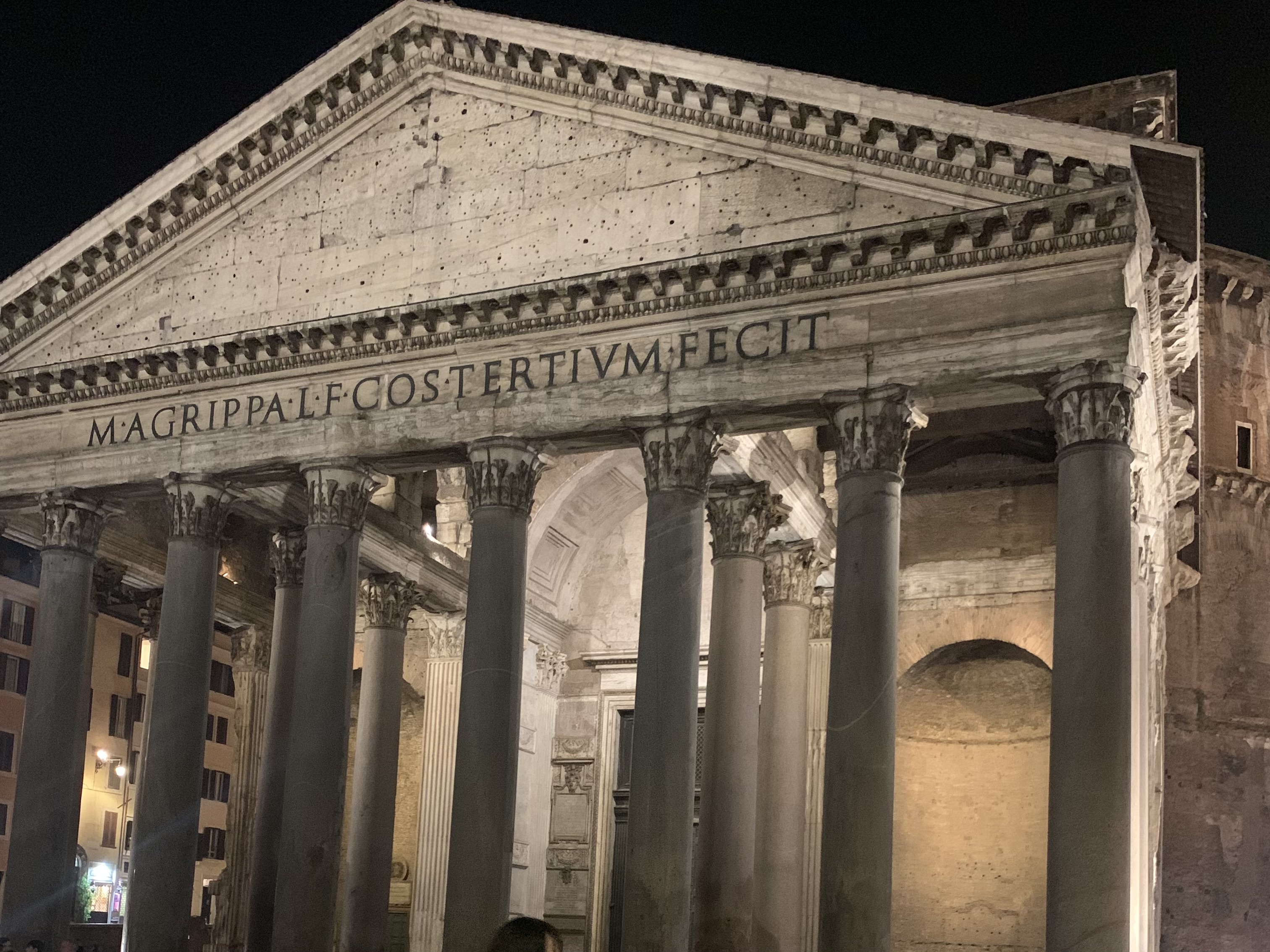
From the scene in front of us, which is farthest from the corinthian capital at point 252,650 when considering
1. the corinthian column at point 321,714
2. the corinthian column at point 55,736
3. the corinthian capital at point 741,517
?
the corinthian capital at point 741,517

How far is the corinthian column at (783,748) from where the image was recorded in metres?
17.3

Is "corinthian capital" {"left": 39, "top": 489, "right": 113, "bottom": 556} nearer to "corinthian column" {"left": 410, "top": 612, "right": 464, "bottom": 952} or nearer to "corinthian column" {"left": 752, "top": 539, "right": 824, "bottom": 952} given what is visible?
"corinthian column" {"left": 410, "top": 612, "right": 464, "bottom": 952}

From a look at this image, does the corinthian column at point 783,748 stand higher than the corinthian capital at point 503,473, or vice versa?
the corinthian capital at point 503,473

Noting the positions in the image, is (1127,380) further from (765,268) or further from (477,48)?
(477,48)

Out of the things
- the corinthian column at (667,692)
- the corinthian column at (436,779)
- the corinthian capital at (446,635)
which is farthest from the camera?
the corinthian capital at (446,635)

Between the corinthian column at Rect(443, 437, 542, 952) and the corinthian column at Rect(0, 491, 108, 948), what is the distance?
4930mm

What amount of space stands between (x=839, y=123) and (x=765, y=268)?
1.50m

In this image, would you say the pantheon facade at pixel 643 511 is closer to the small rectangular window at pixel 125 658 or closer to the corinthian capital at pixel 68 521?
the corinthian capital at pixel 68 521

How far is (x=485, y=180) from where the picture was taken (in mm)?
17031

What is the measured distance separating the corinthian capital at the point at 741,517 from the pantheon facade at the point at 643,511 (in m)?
0.08

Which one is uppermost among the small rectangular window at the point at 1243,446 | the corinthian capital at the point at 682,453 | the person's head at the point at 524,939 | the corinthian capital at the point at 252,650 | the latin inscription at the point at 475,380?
the small rectangular window at the point at 1243,446

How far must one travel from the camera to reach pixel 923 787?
2034cm

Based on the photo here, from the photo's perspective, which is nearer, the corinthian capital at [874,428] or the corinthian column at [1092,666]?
the corinthian column at [1092,666]

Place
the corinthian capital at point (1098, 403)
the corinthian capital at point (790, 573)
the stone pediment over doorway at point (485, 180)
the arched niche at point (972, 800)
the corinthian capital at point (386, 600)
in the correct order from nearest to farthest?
the corinthian capital at point (1098, 403) < the stone pediment over doorway at point (485, 180) < the corinthian capital at point (790, 573) < the arched niche at point (972, 800) < the corinthian capital at point (386, 600)
